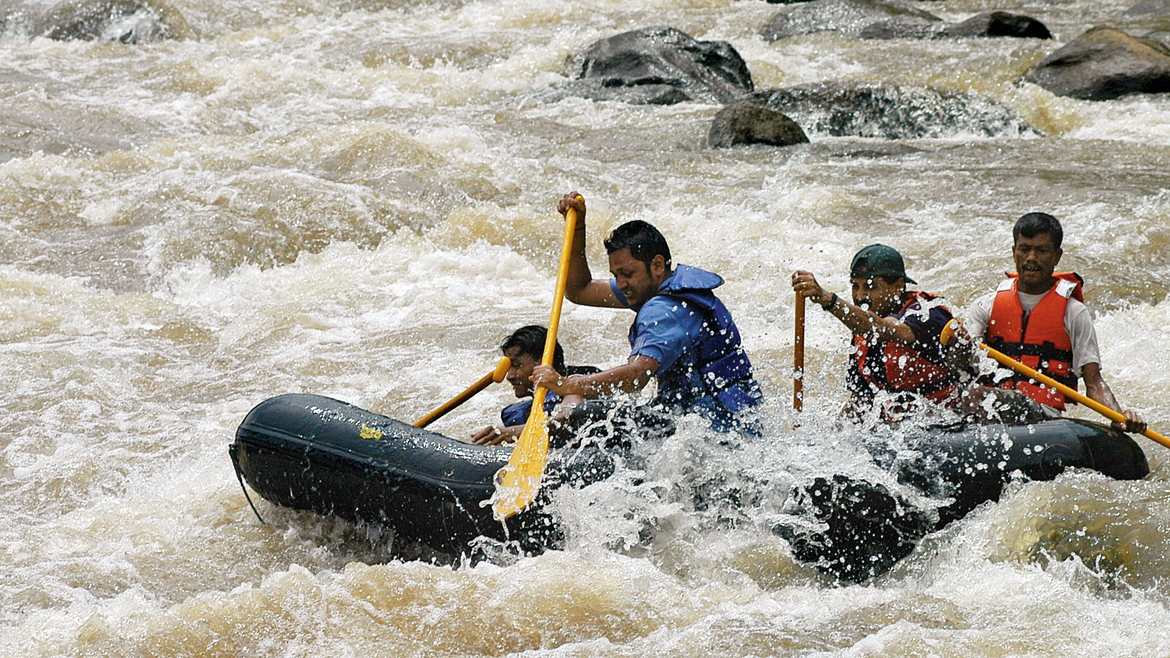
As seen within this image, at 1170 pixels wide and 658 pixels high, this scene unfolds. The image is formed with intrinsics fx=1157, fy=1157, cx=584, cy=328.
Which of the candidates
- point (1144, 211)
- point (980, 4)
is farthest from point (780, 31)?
point (1144, 211)

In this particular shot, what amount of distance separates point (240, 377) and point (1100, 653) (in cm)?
469

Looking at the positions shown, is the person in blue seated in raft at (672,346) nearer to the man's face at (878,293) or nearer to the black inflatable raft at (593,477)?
the black inflatable raft at (593,477)

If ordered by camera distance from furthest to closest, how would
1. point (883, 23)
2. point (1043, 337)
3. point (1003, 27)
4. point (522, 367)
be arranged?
point (883, 23), point (1003, 27), point (522, 367), point (1043, 337)

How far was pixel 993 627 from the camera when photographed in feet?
11.5

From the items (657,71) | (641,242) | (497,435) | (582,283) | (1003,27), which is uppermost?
(1003,27)

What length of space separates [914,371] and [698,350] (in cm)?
99

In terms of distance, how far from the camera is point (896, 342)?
4312mm

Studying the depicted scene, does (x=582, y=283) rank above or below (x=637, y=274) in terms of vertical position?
below

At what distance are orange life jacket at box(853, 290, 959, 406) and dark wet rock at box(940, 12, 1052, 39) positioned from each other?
1086 cm

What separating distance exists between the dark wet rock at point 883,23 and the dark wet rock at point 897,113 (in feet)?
11.0

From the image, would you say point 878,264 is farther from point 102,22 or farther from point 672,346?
point 102,22

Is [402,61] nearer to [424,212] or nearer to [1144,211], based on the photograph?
[424,212]

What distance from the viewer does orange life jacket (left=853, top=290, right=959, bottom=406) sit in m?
4.46

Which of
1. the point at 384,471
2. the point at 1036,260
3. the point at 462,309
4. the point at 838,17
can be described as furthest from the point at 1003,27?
the point at 384,471
